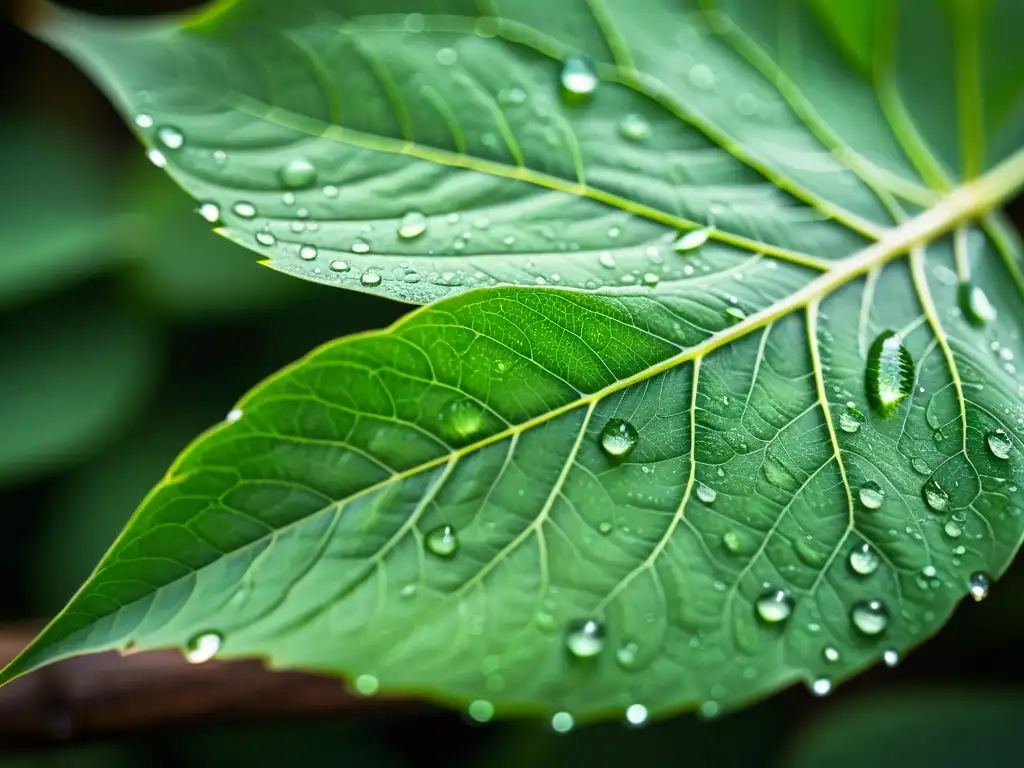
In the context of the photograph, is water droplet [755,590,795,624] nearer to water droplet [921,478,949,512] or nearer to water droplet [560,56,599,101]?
water droplet [921,478,949,512]

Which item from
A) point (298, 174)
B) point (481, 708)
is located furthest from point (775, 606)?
point (298, 174)

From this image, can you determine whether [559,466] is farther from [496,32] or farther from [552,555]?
[496,32]

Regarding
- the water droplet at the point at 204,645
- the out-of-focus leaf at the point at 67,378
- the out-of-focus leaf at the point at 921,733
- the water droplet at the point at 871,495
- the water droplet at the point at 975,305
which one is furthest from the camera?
the out-of-focus leaf at the point at 67,378

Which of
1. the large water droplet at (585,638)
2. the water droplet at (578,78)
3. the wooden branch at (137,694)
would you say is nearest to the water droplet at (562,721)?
Answer: the large water droplet at (585,638)

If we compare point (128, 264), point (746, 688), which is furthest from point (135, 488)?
point (746, 688)

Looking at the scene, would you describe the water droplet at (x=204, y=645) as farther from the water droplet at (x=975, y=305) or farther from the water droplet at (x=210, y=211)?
the water droplet at (x=975, y=305)

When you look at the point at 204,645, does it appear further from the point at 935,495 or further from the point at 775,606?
the point at 935,495

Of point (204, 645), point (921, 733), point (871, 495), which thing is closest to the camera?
point (204, 645)
